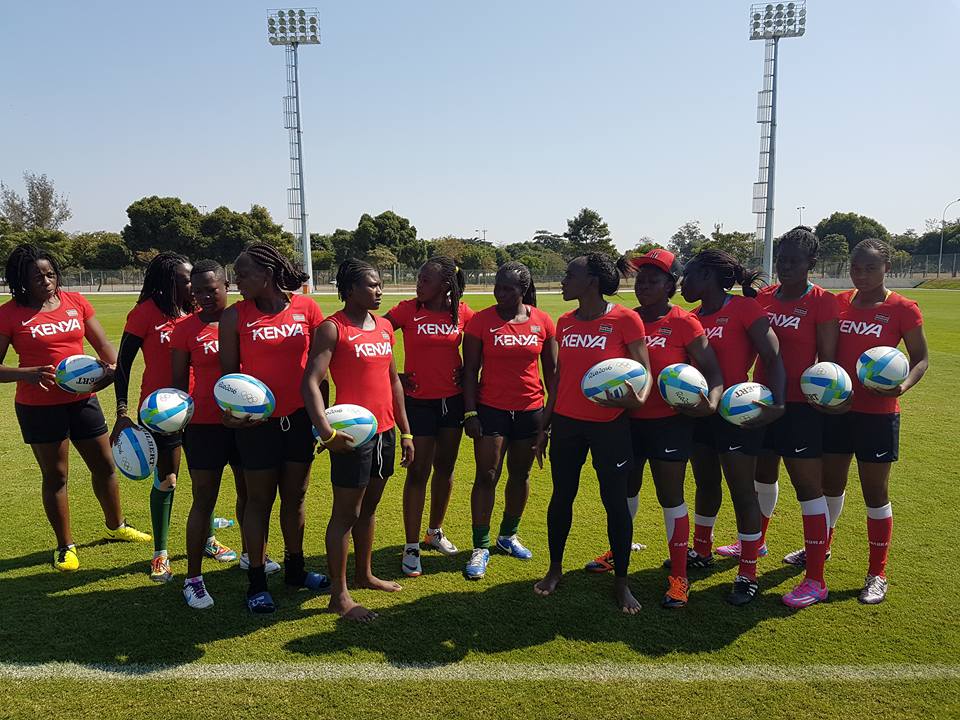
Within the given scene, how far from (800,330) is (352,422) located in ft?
9.43

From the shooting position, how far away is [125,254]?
63688 mm

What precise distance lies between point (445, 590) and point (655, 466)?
1611mm

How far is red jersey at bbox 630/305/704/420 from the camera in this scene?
4074 mm

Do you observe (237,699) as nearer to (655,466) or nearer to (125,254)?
(655,466)

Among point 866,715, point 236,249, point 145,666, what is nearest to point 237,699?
point 145,666

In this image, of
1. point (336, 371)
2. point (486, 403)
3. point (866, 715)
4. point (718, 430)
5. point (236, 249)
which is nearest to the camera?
point (866, 715)

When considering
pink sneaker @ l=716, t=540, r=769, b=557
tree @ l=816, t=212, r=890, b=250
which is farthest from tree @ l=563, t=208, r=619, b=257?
pink sneaker @ l=716, t=540, r=769, b=557

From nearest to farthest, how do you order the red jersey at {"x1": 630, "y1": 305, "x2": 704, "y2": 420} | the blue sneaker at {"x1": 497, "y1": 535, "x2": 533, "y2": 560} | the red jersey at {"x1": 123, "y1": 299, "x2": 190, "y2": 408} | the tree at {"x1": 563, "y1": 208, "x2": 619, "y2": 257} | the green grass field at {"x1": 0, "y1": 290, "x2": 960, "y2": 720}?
the green grass field at {"x1": 0, "y1": 290, "x2": 960, "y2": 720}, the red jersey at {"x1": 630, "y1": 305, "x2": 704, "y2": 420}, the red jersey at {"x1": 123, "y1": 299, "x2": 190, "y2": 408}, the blue sneaker at {"x1": 497, "y1": 535, "x2": 533, "y2": 560}, the tree at {"x1": 563, "y1": 208, "x2": 619, "y2": 257}

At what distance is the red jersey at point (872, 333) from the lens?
4.16 m

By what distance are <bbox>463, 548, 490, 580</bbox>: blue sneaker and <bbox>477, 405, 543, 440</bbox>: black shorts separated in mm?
851

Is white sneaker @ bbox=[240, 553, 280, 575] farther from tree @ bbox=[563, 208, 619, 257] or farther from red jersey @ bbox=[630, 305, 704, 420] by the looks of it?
tree @ bbox=[563, 208, 619, 257]

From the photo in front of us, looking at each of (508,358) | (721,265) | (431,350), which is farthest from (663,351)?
(431,350)

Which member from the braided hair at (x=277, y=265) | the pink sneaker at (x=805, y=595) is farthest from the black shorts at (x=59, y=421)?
the pink sneaker at (x=805, y=595)

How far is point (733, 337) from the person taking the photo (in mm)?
4117
